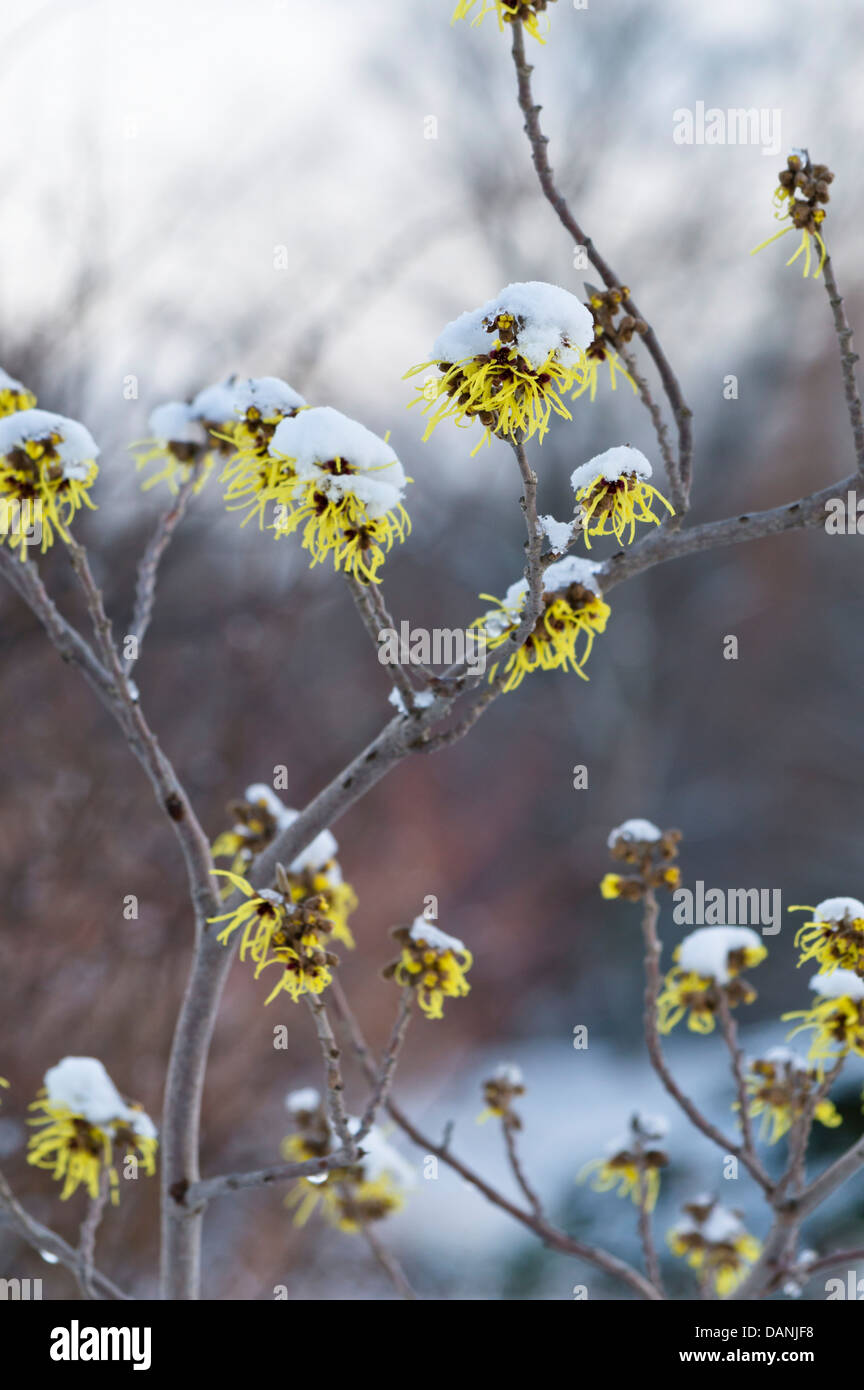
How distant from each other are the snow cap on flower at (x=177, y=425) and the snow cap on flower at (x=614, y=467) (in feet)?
1.21

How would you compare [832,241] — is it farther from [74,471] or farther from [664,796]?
[74,471]

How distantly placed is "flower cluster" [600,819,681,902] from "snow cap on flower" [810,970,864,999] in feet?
0.51

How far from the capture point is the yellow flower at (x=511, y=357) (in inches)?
18.7

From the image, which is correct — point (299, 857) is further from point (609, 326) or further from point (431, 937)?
point (609, 326)

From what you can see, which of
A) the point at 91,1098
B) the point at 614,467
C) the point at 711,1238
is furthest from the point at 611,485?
the point at 711,1238

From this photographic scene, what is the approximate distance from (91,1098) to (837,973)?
574mm

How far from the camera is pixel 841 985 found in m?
0.72

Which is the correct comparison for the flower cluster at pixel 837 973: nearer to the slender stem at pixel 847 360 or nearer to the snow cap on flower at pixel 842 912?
the snow cap on flower at pixel 842 912

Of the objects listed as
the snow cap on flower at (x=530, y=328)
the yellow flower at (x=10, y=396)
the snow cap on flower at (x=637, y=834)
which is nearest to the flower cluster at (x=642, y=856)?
the snow cap on flower at (x=637, y=834)

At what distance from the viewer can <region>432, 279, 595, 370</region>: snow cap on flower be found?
0.47 m

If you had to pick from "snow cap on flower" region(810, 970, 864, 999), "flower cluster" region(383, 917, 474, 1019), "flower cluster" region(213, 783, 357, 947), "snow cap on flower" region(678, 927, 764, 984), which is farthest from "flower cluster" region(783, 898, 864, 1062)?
"flower cluster" region(213, 783, 357, 947)

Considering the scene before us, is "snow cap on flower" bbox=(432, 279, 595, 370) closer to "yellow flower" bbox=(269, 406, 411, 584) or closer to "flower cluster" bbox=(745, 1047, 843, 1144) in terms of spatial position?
"yellow flower" bbox=(269, 406, 411, 584)

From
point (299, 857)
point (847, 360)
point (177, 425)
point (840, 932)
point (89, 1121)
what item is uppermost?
point (177, 425)

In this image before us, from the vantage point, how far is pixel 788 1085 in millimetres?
958
